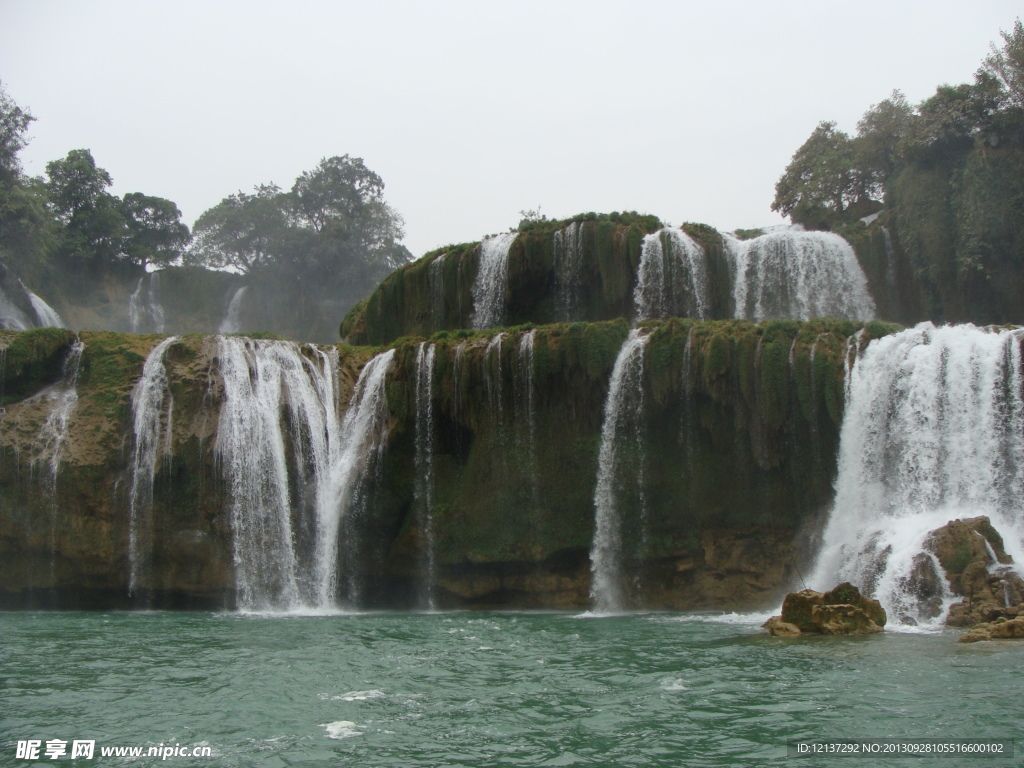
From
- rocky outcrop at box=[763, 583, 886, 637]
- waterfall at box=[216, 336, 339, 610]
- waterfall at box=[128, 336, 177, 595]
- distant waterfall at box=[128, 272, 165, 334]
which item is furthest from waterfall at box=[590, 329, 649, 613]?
distant waterfall at box=[128, 272, 165, 334]

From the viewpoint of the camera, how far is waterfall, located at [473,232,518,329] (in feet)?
97.7

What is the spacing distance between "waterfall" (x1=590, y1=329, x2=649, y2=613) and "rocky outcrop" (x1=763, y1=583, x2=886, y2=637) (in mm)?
6485

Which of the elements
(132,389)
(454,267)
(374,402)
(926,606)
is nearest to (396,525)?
(374,402)

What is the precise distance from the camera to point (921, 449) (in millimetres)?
19906

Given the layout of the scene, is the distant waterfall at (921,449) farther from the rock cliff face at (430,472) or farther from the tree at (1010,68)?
the tree at (1010,68)

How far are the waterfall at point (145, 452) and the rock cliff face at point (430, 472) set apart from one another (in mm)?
50

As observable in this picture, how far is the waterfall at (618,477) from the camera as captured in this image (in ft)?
74.7

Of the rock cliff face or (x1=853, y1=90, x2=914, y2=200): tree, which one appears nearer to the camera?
the rock cliff face

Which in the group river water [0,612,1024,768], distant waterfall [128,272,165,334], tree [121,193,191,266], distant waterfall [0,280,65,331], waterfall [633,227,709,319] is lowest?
river water [0,612,1024,768]

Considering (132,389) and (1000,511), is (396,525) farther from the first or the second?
(1000,511)

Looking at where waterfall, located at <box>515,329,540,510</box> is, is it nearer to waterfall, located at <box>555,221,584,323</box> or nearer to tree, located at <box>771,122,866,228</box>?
waterfall, located at <box>555,221,584,323</box>

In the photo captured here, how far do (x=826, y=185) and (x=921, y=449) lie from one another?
20149mm

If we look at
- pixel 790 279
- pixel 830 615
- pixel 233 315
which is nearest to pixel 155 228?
pixel 233 315

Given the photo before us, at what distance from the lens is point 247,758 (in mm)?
9547
